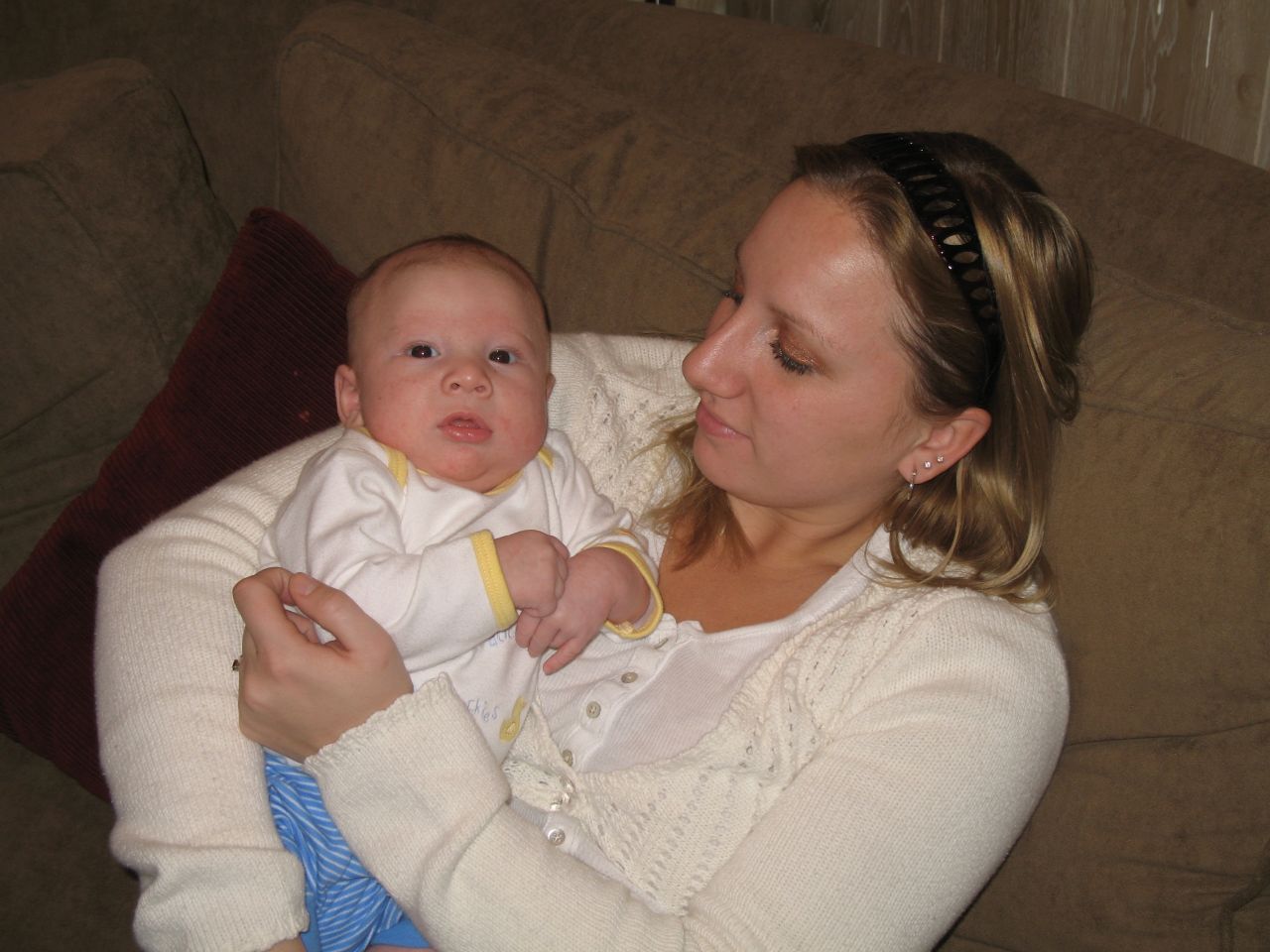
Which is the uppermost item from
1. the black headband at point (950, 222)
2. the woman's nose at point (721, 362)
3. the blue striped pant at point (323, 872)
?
the black headband at point (950, 222)

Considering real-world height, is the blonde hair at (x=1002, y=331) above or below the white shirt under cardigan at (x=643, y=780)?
above

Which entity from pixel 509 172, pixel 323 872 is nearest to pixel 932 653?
pixel 323 872

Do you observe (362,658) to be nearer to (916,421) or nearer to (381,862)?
(381,862)

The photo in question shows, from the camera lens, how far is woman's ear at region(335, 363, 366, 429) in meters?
1.60

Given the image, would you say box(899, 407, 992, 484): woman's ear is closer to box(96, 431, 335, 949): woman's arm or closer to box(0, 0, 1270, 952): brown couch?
box(0, 0, 1270, 952): brown couch

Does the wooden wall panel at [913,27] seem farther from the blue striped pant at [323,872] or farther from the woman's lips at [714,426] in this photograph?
the blue striped pant at [323,872]

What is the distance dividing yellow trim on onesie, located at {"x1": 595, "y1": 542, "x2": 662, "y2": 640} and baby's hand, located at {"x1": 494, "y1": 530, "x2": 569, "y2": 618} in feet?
0.50

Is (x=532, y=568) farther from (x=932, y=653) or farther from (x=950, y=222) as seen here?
(x=950, y=222)

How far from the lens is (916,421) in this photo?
1.51 meters

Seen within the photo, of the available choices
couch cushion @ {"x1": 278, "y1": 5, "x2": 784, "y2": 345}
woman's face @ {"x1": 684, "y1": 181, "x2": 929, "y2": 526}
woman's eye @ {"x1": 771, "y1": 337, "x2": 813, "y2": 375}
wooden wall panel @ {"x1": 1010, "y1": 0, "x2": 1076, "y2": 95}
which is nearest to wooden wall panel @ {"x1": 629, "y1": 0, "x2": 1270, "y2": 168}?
wooden wall panel @ {"x1": 1010, "y1": 0, "x2": 1076, "y2": 95}

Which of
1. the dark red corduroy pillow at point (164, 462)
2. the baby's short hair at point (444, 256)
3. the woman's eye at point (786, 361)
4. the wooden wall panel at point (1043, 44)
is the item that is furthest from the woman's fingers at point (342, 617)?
the wooden wall panel at point (1043, 44)

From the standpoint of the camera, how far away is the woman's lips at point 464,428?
1.48m

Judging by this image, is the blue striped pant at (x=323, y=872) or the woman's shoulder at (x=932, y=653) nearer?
the woman's shoulder at (x=932, y=653)

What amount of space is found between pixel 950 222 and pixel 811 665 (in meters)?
0.61
